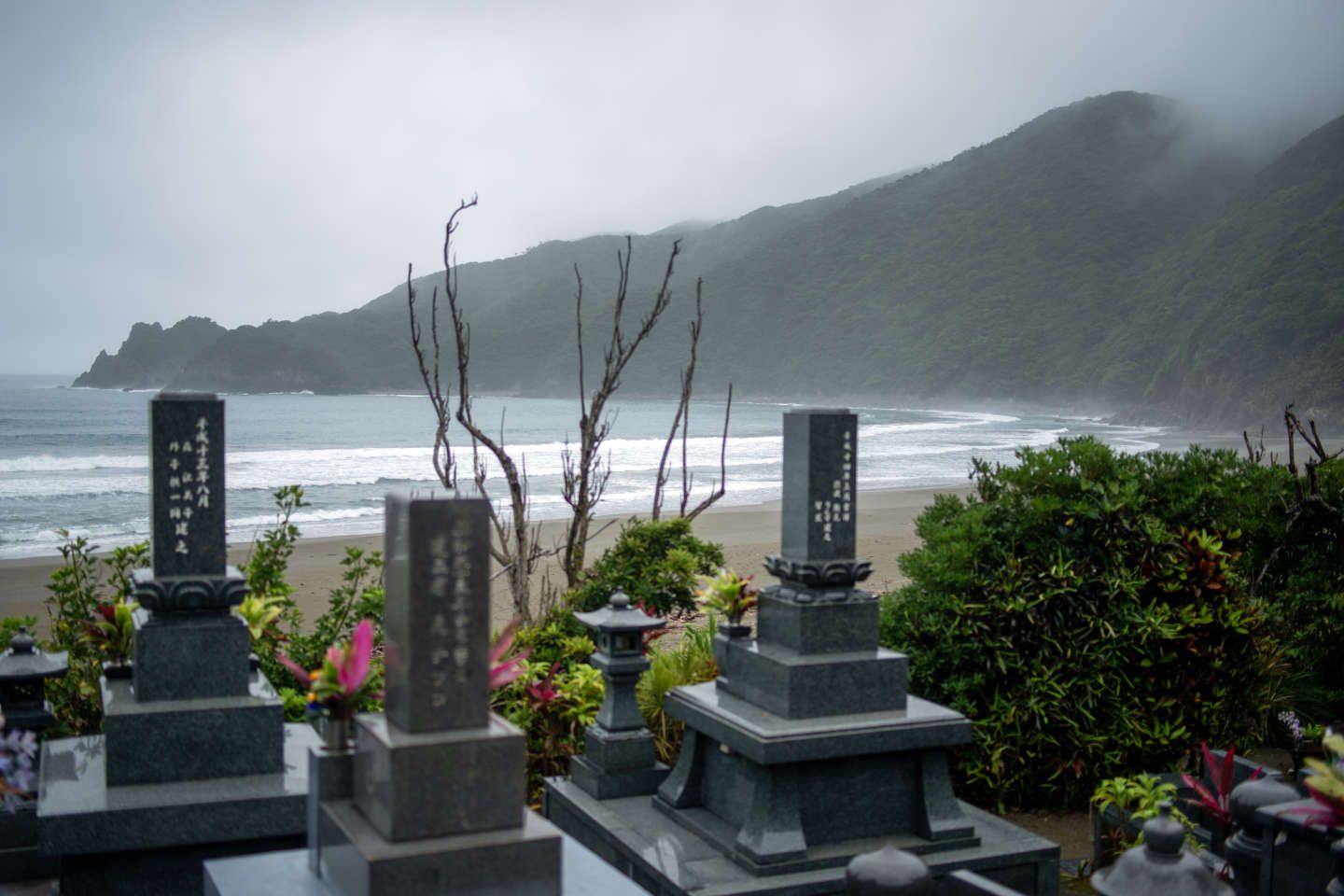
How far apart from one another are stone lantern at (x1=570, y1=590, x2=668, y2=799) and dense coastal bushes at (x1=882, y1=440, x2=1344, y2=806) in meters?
1.80

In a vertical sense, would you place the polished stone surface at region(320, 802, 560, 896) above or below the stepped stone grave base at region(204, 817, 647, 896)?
above

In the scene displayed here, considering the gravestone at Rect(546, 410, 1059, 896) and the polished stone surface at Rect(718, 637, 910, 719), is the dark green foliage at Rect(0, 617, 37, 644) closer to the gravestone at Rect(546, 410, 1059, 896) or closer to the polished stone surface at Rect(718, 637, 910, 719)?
the gravestone at Rect(546, 410, 1059, 896)

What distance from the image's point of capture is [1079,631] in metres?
6.88

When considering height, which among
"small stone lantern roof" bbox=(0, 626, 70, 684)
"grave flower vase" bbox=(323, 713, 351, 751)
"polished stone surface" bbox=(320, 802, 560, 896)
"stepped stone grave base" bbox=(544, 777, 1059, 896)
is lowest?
"stepped stone grave base" bbox=(544, 777, 1059, 896)

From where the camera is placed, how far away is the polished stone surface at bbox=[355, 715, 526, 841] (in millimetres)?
3449

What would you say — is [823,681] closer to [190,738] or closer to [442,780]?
[442,780]

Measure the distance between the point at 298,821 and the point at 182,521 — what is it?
1.41 meters

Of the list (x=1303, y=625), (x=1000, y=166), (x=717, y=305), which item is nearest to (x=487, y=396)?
(x=717, y=305)

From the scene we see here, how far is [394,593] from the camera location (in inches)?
140

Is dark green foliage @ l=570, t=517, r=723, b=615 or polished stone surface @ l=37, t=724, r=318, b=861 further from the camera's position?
dark green foliage @ l=570, t=517, r=723, b=615

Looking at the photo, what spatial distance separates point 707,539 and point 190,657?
18.8m

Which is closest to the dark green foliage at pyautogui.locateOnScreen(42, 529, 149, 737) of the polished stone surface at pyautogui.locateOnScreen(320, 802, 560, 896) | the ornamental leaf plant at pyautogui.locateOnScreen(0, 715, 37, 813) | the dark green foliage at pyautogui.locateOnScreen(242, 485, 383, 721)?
the dark green foliage at pyautogui.locateOnScreen(242, 485, 383, 721)

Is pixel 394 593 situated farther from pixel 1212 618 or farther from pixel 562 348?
pixel 562 348

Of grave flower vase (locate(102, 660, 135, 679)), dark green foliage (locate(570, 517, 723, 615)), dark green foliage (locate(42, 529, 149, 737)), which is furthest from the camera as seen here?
dark green foliage (locate(570, 517, 723, 615))
